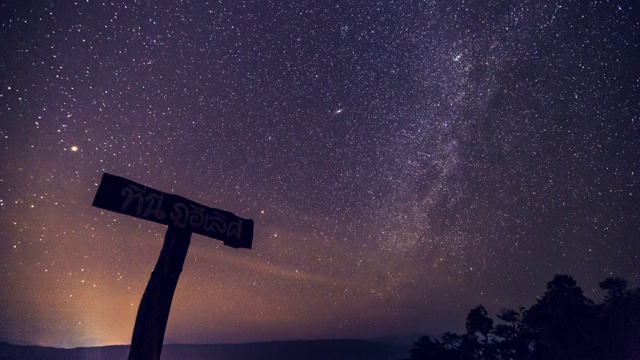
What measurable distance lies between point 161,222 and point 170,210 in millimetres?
179

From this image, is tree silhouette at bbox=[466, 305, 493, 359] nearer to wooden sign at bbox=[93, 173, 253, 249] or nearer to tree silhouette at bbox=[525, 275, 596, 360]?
tree silhouette at bbox=[525, 275, 596, 360]

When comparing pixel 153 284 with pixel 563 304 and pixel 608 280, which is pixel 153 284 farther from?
pixel 608 280

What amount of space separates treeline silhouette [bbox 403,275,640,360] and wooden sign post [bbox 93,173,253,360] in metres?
19.5

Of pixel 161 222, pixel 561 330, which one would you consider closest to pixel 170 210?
pixel 161 222

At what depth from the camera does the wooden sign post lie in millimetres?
3596

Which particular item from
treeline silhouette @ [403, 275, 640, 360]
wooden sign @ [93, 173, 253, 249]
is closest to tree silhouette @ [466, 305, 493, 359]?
treeline silhouette @ [403, 275, 640, 360]

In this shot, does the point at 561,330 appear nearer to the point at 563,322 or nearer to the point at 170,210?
the point at 563,322

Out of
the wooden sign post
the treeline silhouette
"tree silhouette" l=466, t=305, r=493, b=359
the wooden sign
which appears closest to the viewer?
the wooden sign post

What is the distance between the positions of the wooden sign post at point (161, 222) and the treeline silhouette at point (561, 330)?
1951 centimetres

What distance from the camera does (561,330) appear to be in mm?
17031

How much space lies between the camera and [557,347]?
1655 cm

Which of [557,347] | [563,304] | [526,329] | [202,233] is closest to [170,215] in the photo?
[202,233]

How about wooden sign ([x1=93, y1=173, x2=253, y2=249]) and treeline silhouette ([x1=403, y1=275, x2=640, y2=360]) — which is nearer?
wooden sign ([x1=93, y1=173, x2=253, y2=249])

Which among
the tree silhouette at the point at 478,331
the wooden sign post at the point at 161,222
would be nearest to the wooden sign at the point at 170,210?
the wooden sign post at the point at 161,222
